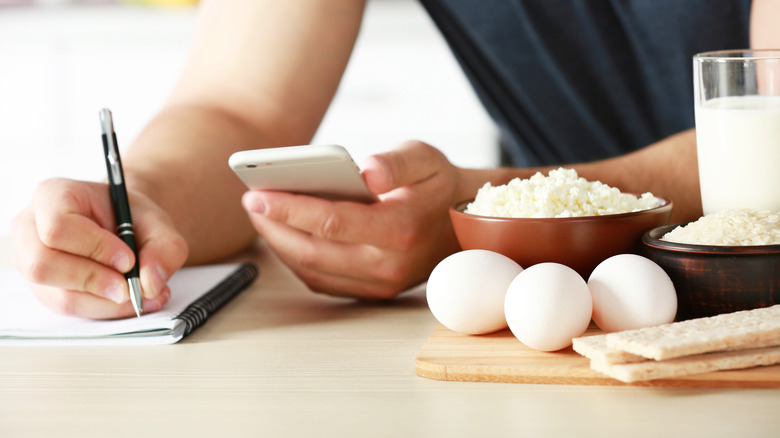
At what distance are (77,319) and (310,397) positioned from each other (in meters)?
0.36

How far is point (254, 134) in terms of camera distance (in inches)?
48.7

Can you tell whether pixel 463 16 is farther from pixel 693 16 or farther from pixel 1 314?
pixel 1 314

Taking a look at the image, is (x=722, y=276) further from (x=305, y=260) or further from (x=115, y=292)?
(x=115, y=292)

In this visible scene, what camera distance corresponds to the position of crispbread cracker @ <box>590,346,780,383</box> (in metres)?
0.56

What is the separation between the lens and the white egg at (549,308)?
63 cm

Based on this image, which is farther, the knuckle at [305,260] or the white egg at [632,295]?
the knuckle at [305,260]

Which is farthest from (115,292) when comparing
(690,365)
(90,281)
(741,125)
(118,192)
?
(741,125)

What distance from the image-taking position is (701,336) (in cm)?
57

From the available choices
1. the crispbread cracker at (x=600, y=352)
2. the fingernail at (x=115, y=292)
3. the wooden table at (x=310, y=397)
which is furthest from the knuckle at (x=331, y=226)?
the crispbread cracker at (x=600, y=352)

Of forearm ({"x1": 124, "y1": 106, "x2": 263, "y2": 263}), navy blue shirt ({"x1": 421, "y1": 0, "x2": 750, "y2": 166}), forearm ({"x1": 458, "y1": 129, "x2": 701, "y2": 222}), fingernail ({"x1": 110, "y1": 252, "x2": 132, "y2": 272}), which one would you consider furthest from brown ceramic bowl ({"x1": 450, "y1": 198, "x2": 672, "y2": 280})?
navy blue shirt ({"x1": 421, "y1": 0, "x2": 750, "y2": 166})

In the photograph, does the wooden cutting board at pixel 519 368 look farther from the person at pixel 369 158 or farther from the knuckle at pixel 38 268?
the knuckle at pixel 38 268

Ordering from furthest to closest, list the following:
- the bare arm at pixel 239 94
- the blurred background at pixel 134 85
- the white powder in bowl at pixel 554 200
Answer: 1. the blurred background at pixel 134 85
2. the bare arm at pixel 239 94
3. the white powder in bowl at pixel 554 200

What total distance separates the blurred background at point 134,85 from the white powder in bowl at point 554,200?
2.49m

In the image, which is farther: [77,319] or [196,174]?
[196,174]
